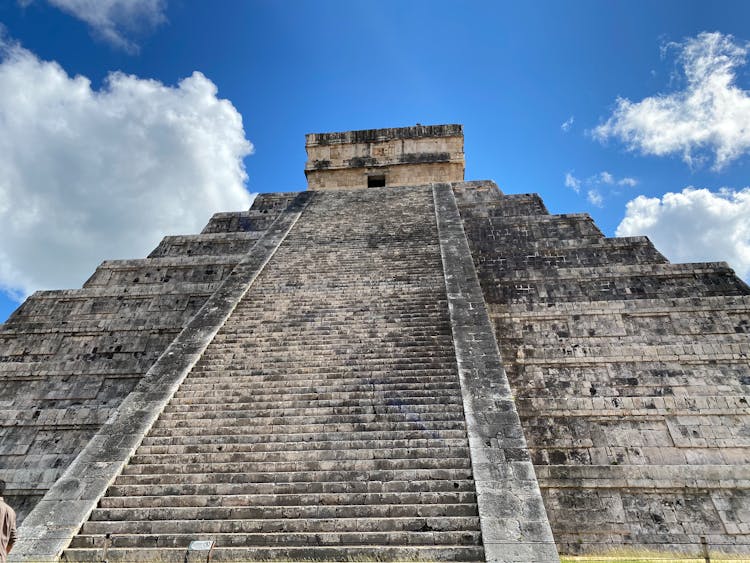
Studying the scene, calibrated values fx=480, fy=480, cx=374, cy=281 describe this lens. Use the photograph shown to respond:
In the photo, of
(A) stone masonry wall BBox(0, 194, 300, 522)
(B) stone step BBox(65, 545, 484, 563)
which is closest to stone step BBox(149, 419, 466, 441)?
(B) stone step BBox(65, 545, 484, 563)

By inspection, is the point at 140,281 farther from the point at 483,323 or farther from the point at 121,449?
the point at 483,323

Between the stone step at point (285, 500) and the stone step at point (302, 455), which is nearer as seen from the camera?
the stone step at point (285, 500)

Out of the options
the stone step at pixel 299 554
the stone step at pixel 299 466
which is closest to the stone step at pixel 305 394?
the stone step at pixel 299 466

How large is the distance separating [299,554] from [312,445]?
4.85 feet

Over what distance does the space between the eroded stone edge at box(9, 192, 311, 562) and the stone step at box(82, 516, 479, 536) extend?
301 mm

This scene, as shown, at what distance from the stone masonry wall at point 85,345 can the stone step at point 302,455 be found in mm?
2718

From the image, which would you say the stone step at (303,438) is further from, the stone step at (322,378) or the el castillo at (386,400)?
the stone step at (322,378)

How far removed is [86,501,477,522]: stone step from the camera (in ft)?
16.1

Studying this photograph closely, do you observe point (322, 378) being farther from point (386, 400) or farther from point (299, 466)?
point (299, 466)

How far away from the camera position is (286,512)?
16.5 ft

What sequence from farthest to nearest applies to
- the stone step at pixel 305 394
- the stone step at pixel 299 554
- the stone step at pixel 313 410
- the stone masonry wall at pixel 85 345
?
1. the stone masonry wall at pixel 85 345
2. the stone step at pixel 305 394
3. the stone step at pixel 313 410
4. the stone step at pixel 299 554

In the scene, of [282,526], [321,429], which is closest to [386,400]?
[321,429]

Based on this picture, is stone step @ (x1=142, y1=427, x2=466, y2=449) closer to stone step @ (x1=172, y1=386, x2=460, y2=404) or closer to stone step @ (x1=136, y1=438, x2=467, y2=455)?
stone step @ (x1=136, y1=438, x2=467, y2=455)

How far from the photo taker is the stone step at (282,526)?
4.75 metres
